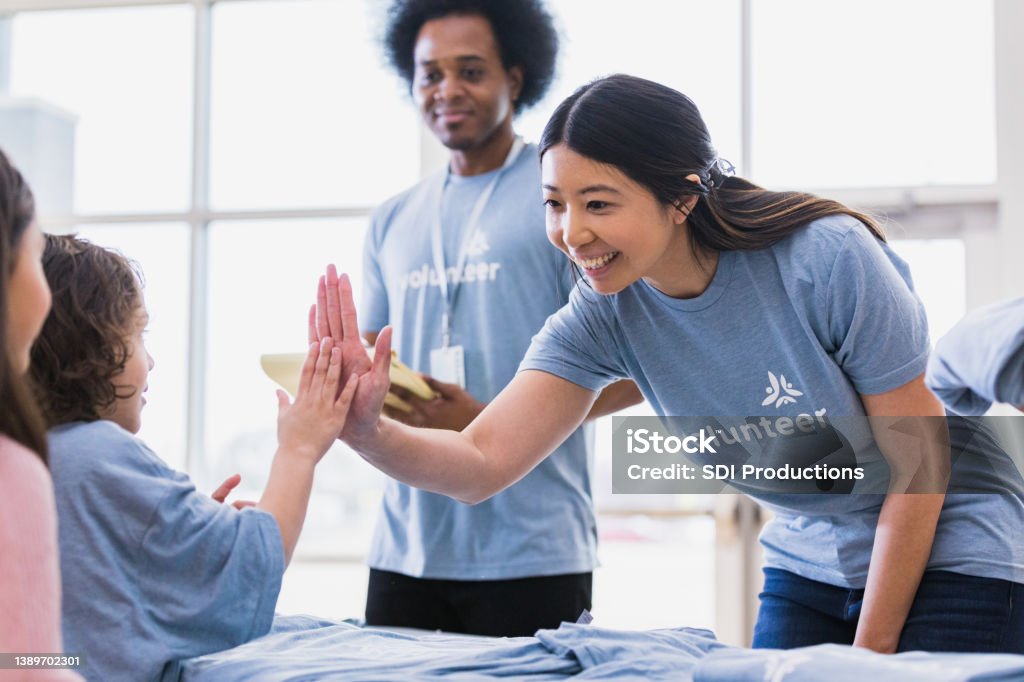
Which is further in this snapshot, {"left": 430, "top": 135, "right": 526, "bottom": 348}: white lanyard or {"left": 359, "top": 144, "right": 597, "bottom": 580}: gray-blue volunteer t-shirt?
{"left": 430, "top": 135, "right": 526, "bottom": 348}: white lanyard

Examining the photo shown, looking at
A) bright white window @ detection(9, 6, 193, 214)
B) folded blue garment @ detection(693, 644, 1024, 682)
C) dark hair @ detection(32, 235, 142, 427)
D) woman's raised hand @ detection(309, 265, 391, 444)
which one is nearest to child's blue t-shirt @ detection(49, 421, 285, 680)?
dark hair @ detection(32, 235, 142, 427)

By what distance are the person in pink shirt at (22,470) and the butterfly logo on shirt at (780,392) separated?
3.16 ft

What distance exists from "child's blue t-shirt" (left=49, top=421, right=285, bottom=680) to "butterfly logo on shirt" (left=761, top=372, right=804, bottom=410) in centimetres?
72

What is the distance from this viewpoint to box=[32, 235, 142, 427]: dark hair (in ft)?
4.24

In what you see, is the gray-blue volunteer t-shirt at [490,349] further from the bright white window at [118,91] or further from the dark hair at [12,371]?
the bright white window at [118,91]

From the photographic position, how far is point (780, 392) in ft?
5.07

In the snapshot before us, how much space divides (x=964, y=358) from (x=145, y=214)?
10.7 feet

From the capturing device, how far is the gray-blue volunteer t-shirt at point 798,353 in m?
1.45

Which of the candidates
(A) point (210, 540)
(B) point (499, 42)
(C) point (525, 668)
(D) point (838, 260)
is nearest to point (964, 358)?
(D) point (838, 260)

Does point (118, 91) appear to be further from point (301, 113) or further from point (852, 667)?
point (852, 667)

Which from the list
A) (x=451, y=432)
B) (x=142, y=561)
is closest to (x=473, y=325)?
(x=451, y=432)

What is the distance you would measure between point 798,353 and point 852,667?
55cm

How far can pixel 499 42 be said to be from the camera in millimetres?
2381

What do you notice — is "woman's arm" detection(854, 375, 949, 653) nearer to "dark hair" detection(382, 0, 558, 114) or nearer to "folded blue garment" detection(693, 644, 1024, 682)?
"folded blue garment" detection(693, 644, 1024, 682)
